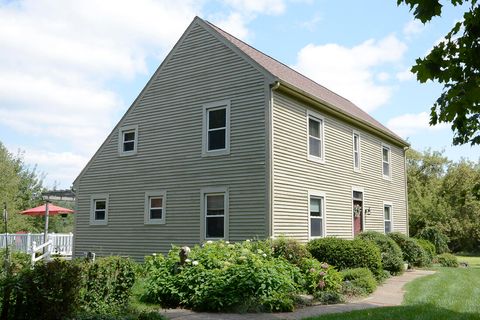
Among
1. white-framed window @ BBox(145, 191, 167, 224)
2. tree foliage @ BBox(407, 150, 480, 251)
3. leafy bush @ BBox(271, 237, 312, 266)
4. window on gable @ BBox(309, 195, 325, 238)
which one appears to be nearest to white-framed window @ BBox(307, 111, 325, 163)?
window on gable @ BBox(309, 195, 325, 238)

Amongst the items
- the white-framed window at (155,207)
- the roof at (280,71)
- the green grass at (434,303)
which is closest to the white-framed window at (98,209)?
the white-framed window at (155,207)

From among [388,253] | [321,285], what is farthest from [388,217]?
[321,285]

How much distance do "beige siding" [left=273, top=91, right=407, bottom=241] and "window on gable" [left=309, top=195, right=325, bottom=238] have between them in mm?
378

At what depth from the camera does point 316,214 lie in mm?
16500

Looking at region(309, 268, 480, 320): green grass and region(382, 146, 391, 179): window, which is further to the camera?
region(382, 146, 391, 179): window

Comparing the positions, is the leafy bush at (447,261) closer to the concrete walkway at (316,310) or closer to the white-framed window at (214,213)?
the concrete walkway at (316,310)

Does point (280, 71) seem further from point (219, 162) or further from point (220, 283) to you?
point (220, 283)

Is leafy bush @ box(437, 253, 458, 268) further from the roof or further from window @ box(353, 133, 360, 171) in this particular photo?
window @ box(353, 133, 360, 171)

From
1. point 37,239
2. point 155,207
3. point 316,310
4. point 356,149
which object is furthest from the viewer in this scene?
point 37,239

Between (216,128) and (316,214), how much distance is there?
4.78 meters

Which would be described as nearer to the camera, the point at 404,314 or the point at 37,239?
the point at 404,314

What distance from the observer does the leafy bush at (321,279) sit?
1107cm

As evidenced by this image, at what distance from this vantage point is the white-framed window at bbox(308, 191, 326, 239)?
16.0 metres

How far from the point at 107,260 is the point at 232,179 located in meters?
6.80
